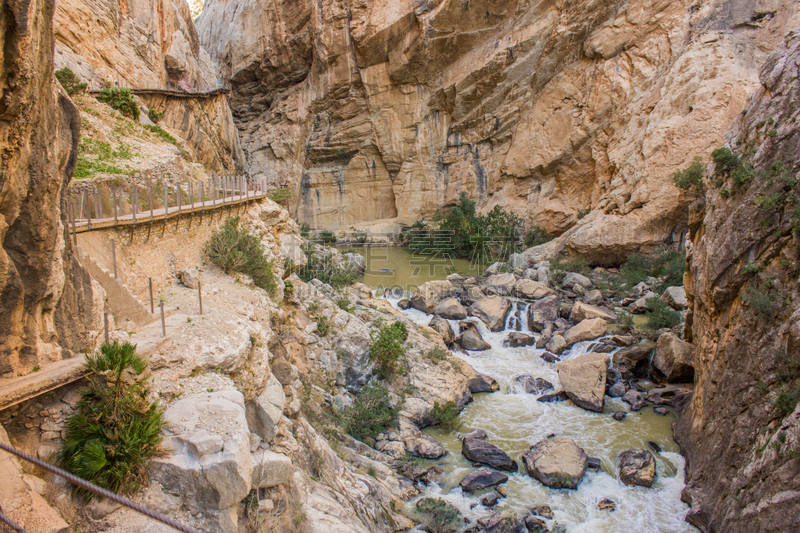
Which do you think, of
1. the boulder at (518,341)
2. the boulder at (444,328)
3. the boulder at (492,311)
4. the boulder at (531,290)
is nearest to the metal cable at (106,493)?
the boulder at (444,328)

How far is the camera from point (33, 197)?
3.95m

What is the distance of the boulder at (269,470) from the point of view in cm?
469

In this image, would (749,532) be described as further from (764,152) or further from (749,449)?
(764,152)

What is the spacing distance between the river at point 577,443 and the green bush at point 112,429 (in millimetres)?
5505

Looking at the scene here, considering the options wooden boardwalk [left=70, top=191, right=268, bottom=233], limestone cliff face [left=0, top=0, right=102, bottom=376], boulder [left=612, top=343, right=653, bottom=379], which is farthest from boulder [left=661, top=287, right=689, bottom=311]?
limestone cliff face [left=0, top=0, right=102, bottom=376]

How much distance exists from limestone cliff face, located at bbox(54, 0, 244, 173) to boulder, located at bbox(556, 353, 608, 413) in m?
17.7

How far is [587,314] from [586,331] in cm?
151

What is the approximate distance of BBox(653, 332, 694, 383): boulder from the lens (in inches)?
436

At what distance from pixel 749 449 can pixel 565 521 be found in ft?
9.98

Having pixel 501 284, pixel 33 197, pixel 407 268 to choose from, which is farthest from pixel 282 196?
pixel 33 197

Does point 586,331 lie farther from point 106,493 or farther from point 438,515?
point 106,493

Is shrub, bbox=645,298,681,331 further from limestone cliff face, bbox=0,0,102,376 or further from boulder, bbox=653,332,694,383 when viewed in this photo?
limestone cliff face, bbox=0,0,102,376

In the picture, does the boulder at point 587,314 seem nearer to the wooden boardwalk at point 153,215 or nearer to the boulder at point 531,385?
the boulder at point 531,385

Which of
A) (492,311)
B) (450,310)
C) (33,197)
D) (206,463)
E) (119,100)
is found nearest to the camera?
(33,197)
